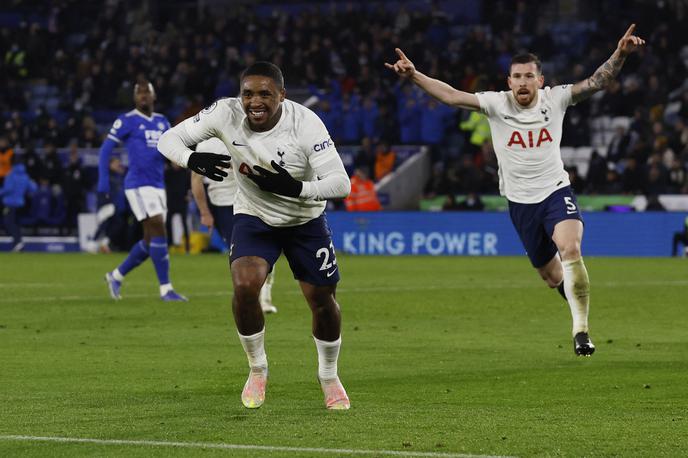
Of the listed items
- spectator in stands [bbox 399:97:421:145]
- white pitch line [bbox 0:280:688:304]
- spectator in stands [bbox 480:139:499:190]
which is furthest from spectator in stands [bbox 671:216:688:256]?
spectator in stands [bbox 399:97:421:145]

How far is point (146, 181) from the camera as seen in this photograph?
58.8 ft

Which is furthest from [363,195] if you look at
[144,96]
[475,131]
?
[144,96]

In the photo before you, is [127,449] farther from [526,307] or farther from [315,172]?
[526,307]

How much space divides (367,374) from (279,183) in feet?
9.59

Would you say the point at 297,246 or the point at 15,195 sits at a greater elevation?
the point at 297,246

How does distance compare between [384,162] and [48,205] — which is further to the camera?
[48,205]

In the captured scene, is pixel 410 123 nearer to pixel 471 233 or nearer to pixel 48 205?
pixel 471 233

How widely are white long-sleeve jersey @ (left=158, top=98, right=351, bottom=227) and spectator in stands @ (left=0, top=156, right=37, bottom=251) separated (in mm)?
26751

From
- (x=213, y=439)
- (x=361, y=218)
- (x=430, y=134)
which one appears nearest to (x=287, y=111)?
(x=213, y=439)

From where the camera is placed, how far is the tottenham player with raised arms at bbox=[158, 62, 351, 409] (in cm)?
842

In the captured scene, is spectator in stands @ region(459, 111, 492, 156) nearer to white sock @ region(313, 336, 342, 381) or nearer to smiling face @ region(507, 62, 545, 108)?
smiling face @ region(507, 62, 545, 108)

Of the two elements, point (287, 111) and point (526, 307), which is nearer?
point (287, 111)

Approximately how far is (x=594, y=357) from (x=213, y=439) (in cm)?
520

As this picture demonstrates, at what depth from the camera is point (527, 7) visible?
38812 mm
